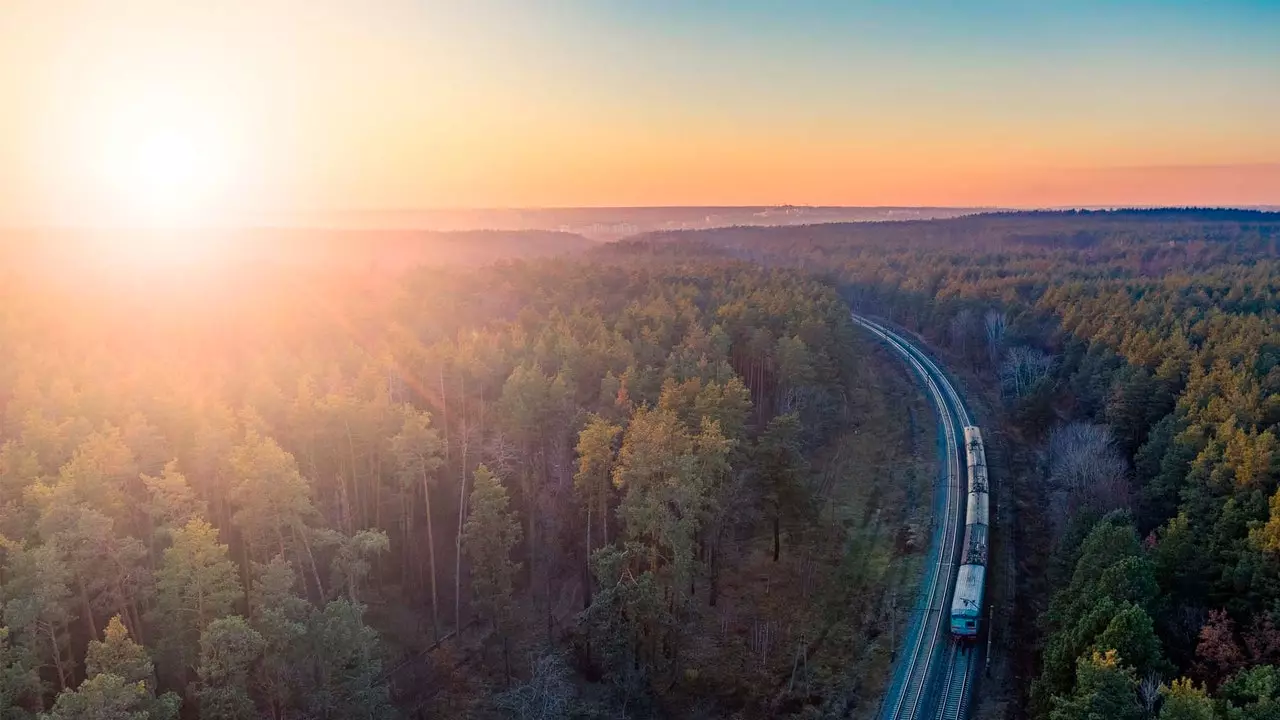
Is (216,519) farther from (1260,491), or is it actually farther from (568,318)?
(1260,491)

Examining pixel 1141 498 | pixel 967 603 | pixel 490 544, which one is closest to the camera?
pixel 490 544

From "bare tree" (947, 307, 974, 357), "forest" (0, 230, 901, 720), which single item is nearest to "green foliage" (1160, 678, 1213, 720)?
"forest" (0, 230, 901, 720)

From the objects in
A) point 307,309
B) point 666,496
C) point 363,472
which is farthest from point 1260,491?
point 307,309

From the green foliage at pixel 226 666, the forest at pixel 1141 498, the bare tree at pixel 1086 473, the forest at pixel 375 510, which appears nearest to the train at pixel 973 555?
the forest at pixel 1141 498

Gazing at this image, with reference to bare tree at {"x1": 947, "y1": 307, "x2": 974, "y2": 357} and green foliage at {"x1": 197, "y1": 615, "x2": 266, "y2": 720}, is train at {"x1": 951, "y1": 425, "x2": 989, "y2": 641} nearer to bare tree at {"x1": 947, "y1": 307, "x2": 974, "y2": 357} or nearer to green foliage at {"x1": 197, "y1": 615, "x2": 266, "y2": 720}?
green foliage at {"x1": 197, "y1": 615, "x2": 266, "y2": 720}

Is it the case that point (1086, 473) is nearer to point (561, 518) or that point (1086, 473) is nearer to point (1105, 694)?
point (1105, 694)

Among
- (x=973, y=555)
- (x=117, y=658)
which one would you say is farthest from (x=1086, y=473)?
(x=117, y=658)

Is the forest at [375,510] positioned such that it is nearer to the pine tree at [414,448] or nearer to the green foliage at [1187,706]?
the pine tree at [414,448]
